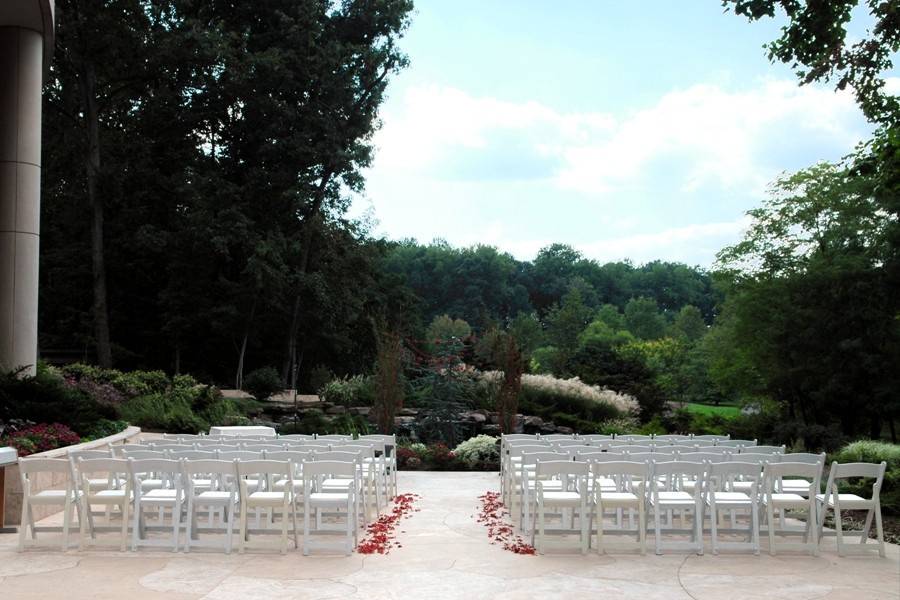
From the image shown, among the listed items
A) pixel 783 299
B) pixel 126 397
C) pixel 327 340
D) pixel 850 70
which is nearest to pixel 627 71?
pixel 850 70

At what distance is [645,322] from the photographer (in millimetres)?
56438

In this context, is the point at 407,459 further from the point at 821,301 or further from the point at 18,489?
the point at 821,301

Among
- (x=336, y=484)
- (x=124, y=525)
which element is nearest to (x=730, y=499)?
(x=336, y=484)

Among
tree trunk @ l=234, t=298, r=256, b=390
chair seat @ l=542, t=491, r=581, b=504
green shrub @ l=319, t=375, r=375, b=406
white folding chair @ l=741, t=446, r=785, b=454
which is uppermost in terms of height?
tree trunk @ l=234, t=298, r=256, b=390

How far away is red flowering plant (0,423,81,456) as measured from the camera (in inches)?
434

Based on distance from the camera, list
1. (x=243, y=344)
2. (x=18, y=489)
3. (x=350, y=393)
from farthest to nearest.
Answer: (x=243, y=344)
(x=350, y=393)
(x=18, y=489)

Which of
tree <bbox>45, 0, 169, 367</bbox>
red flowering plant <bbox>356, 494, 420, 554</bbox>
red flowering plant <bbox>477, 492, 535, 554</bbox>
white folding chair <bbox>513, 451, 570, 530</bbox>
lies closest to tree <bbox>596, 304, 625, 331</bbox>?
tree <bbox>45, 0, 169, 367</bbox>

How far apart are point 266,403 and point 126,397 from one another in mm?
5018

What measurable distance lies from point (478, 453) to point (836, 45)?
29.4 ft

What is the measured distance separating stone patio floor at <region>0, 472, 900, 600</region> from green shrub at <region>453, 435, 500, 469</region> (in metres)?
7.52

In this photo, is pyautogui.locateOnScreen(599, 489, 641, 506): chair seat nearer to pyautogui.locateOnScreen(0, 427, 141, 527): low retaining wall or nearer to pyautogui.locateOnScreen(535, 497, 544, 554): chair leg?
pyautogui.locateOnScreen(535, 497, 544, 554): chair leg

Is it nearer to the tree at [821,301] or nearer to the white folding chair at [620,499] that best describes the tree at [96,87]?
the tree at [821,301]

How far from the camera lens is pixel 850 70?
45.0ft

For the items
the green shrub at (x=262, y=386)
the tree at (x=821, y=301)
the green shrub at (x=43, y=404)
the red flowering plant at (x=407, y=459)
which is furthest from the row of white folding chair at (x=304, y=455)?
the green shrub at (x=262, y=386)
